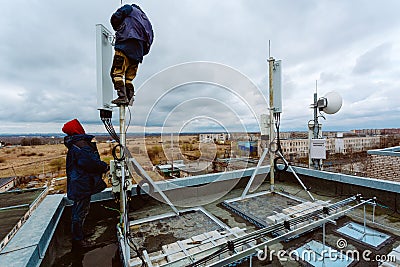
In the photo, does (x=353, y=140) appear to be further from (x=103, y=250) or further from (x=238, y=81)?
(x=103, y=250)

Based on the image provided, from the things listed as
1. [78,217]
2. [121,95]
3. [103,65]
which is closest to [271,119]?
[121,95]

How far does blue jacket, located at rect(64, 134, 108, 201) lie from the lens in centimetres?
210

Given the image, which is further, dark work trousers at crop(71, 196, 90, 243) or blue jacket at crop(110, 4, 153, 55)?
dark work trousers at crop(71, 196, 90, 243)

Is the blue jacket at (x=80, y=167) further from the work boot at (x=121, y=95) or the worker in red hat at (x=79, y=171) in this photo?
the work boot at (x=121, y=95)

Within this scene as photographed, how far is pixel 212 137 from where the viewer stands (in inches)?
200

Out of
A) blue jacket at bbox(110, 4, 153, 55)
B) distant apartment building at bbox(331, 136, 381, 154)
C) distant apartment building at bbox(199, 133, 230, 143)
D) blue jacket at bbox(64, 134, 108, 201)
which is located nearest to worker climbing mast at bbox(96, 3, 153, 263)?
blue jacket at bbox(110, 4, 153, 55)

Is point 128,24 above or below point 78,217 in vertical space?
above

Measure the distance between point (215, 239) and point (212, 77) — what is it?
284 centimetres

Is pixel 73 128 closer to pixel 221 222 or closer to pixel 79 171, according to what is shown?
pixel 79 171

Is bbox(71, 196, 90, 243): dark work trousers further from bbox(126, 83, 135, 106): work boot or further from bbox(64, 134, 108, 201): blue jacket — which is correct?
bbox(126, 83, 135, 106): work boot

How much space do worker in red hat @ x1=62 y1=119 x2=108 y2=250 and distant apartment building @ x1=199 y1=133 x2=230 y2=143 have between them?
2.98 meters

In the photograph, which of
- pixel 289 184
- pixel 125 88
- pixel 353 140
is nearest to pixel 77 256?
pixel 125 88

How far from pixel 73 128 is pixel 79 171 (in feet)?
1.65

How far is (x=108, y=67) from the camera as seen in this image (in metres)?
1.98
